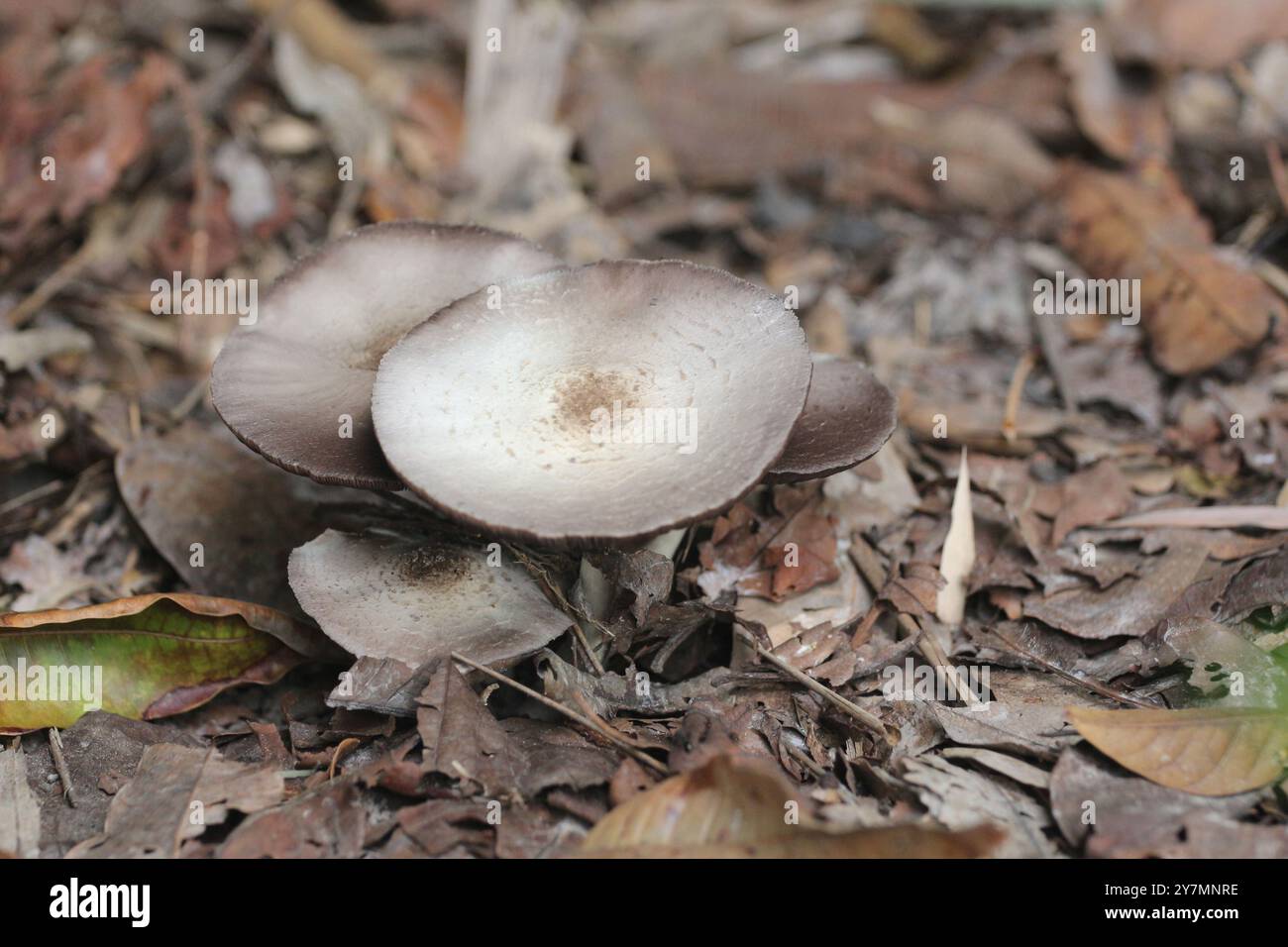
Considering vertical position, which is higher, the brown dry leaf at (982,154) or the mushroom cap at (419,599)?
the brown dry leaf at (982,154)

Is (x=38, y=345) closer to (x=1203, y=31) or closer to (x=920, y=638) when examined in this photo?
(x=920, y=638)

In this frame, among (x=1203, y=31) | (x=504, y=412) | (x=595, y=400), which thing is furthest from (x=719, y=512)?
(x=1203, y=31)

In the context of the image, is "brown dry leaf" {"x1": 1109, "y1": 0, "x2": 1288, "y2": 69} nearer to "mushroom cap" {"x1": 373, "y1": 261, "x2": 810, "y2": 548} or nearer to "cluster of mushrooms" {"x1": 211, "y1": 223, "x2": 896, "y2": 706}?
"cluster of mushrooms" {"x1": 211, "y1": 223, "x2": 896, "y2": 706}

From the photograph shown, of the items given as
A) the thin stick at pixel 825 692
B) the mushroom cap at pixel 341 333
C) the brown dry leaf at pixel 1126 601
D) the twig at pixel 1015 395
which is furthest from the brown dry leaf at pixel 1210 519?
the mushroom cap at pixel 341 333

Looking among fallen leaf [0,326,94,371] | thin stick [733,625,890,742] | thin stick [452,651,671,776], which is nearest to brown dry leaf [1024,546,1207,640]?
thin stick [733,625,890,742]

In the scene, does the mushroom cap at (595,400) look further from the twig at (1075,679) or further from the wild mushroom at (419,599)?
the twig at (1075,679)

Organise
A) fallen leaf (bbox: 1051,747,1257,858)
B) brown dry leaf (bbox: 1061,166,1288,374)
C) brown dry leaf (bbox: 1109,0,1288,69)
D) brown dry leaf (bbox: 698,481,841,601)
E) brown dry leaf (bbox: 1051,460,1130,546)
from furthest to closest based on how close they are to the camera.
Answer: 1. brown dry leaf (bbox: 1109,0,1288,69)
2. brown dry leaf (bbox: 1061,166,1288,374)
3. brown dry leaf (bbox: 1051,460,1130,546)
4. brown dry leaf (bbox: 698,481,841,601)
5. fallen leaf (bbox: 1051,747,1257,858)

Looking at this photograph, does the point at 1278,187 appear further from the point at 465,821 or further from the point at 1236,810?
the point at 465,821
